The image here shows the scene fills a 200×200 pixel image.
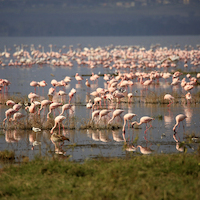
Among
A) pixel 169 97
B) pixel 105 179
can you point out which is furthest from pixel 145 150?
pixel 169 97

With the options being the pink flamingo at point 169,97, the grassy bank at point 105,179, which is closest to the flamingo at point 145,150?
the grassy bank at point 105,179

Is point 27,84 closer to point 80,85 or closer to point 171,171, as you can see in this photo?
point 80,85

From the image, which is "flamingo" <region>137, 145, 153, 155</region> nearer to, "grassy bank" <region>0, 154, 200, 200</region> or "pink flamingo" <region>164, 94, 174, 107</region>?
"grassy bank" <region>0, 154, 200, 200</region>

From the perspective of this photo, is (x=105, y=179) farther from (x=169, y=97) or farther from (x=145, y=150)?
(x=169, y=97)

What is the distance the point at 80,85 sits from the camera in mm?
23234

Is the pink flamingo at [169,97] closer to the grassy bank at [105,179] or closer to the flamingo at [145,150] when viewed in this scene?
the flamingo at [145,150]

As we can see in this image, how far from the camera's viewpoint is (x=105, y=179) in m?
5.89

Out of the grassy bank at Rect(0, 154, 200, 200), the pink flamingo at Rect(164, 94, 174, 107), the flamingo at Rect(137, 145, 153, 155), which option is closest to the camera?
the grassy bank at Rect(0, 154, 200, 200)

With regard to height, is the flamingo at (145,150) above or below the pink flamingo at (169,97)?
below

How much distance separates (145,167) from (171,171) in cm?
42

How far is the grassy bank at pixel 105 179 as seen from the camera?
5406 millimetres

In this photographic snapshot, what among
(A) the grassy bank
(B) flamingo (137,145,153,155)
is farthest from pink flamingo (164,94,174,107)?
(A) the grassy bank

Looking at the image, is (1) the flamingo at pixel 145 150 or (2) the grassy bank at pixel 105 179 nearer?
(2) the grassy bank at pixel 105 179

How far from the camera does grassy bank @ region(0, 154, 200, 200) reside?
213 inches
